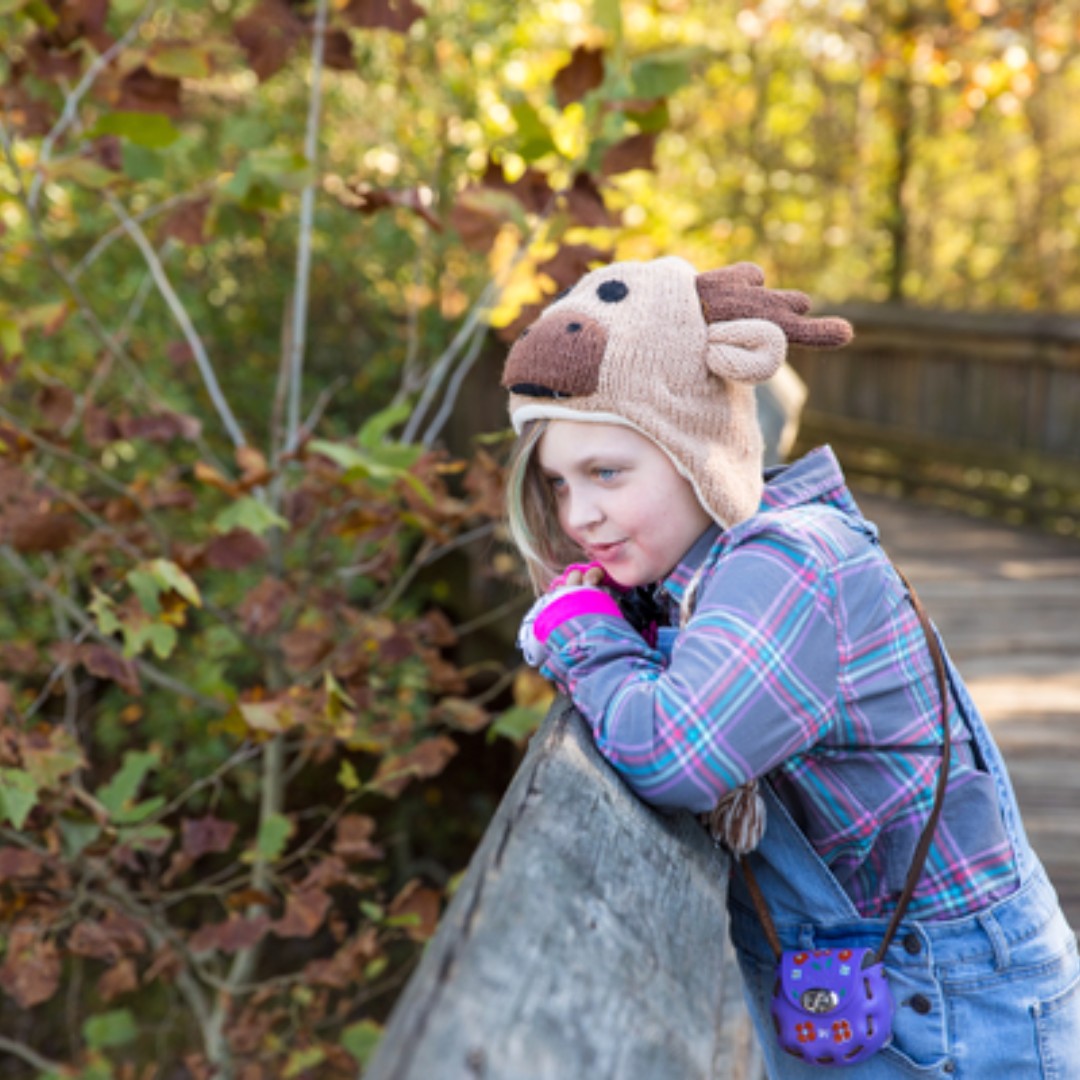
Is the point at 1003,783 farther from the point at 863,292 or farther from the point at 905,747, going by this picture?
the point at 863,292

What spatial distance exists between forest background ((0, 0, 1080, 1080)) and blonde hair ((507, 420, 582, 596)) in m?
0.47

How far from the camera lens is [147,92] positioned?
111 inches

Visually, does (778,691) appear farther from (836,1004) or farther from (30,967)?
(30,967)

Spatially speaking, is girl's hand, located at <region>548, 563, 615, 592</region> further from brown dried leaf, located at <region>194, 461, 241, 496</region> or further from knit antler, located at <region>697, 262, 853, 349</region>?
brown dried leaf, located at <region>194, 461, 241, 496</region>

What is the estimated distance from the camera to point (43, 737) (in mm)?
2430

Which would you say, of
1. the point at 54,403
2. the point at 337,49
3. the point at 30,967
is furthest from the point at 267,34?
the point at 30,967

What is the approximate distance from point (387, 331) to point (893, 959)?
187 inches

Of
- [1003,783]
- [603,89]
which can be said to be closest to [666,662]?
[1003,783]

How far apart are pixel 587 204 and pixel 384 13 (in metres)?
0.61

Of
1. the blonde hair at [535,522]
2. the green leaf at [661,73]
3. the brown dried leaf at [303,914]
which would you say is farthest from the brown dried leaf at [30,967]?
the green leaf at [661,73]

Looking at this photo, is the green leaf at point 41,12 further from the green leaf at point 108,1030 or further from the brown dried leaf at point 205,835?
the green leaf at point 108,1030

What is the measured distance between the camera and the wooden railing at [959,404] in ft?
24.0

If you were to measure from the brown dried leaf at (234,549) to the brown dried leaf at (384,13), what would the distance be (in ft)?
3.79

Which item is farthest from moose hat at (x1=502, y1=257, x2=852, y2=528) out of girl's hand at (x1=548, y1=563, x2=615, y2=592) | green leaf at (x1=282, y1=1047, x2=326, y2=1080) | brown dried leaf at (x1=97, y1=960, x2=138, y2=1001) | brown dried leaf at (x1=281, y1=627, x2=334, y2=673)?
green leaf at (x1=282, y1=1047, x2=326, y2=1080)
